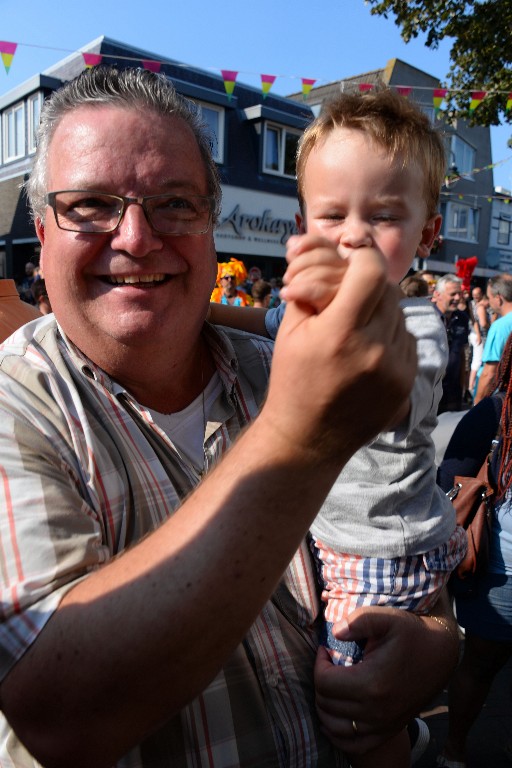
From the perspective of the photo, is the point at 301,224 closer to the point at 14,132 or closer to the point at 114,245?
the point at 114,245

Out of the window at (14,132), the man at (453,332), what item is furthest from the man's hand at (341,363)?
the window at (14,132)

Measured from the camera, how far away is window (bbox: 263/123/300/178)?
20.8 m

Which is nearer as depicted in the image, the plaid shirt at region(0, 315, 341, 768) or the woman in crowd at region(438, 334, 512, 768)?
the plaid shirt at region(0, 315, 341, 768)

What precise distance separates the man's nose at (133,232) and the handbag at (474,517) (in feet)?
6.28

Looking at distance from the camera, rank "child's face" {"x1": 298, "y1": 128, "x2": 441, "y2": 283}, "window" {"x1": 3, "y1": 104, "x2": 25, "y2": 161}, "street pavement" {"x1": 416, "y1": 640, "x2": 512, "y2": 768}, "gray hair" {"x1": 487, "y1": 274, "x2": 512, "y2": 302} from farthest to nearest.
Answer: "window" {"x1": 3, "y1": 104, "x2": 25, "y2": 161} < "gray hair" {"x1": 487, "y1": 274, "x2": 512, "y2": 302} < "street pavement" {"x1": 416, "y1": 640, "x2": 512, "y2": 768} < "child's face" {"x1": 298, "y1": 128, "x2": 441, "y2": 283}

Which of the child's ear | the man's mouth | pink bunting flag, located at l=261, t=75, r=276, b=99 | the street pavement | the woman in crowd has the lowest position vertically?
the street pavement

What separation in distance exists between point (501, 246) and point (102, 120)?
1366 inches

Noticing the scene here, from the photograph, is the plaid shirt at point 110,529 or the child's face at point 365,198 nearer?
the plaid shirt at point 110,529

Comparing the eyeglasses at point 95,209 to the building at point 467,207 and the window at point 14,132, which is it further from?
the building at point 467,207

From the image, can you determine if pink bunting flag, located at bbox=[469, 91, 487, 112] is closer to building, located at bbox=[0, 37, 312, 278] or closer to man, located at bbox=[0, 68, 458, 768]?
building, located at bbox=[0, 37, 312, 278]

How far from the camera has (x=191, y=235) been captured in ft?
4.85

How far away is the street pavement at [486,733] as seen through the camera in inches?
120

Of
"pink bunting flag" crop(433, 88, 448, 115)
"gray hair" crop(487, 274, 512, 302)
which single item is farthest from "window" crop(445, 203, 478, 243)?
"gray hair" crop(487, 274, 512, 302)

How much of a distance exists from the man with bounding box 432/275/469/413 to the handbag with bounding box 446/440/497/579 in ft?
17.1
